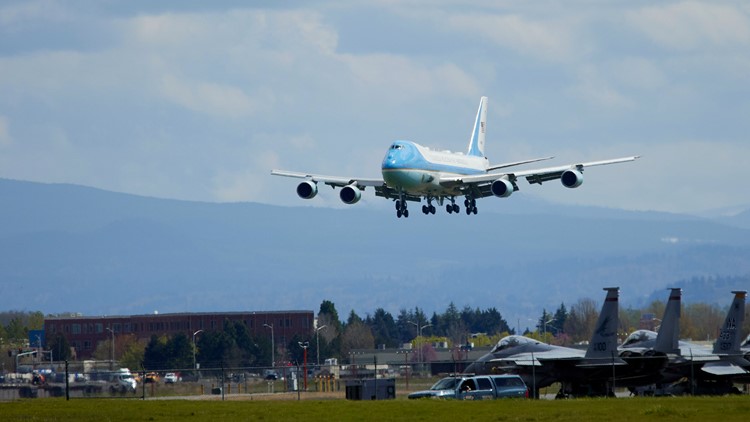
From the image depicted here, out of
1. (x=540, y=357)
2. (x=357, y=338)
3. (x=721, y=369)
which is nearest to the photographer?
(x=721, y=369)

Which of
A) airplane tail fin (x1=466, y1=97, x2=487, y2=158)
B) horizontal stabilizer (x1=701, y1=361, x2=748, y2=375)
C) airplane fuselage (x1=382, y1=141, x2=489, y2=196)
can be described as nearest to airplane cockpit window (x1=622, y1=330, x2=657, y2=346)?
horizontal stabilizer (x1=701, y1=361, x2=748, y2=375)

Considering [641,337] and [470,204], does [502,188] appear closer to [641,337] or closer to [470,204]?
[470,204]

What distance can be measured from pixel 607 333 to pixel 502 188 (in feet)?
96.0

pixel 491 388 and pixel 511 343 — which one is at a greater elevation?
pixel 511 343

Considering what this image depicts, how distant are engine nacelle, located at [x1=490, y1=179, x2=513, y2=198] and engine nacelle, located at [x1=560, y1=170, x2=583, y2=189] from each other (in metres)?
3.34

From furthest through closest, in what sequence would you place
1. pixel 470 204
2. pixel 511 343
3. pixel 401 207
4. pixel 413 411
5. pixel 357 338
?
pixel 357 338 → pixel 470 204 → pixel 401 207 → pixel 511 343 → pixel 413 411

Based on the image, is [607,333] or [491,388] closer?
[491,388]

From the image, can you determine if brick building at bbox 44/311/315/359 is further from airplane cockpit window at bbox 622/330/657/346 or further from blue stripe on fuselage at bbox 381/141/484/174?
airplane cockpit window at bbox 622/330/657/346

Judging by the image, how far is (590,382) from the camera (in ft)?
209

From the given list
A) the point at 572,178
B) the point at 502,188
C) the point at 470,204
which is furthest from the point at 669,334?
the point at 470,204

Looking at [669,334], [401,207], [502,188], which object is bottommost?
[669,334]

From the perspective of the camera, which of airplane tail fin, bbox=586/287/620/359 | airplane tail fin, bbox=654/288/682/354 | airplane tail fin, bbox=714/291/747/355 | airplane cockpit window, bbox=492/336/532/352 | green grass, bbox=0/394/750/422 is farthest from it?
airplane cockpit window, bbox=492/336/532/352

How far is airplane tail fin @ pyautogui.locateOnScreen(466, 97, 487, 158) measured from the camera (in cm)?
→ 12413

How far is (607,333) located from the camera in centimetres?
6494
